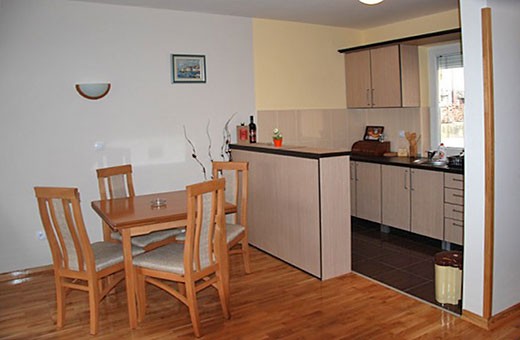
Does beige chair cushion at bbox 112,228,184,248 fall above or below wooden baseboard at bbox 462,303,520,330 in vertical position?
above

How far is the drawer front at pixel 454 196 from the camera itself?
4.36 metres

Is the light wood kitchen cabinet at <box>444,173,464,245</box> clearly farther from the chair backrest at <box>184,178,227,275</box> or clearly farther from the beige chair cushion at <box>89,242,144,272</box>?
the beige chair cushion at <box>89,242,144,272</box>

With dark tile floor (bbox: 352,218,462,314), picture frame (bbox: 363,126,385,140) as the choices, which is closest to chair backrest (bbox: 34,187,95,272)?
dark tile floor (bbox: 352,218,462,314)

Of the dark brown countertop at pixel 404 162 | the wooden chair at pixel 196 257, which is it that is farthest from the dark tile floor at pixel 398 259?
the wooden chair at pixel 196 257

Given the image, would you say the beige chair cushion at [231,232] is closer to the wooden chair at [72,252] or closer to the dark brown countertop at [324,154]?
the wooden chair at [72,252]

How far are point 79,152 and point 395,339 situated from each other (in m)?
3.23

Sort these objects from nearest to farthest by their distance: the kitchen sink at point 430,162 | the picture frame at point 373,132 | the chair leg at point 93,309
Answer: the chair leg at point 93,309 < the kitchen sink at point 430,162 < the picture frame at point 373,132

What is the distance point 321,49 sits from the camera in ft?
18.9

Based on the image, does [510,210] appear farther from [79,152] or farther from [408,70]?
[79,152]

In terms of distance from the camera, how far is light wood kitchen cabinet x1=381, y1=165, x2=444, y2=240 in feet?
15.1

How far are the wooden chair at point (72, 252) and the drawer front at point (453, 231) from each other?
10.1 feet

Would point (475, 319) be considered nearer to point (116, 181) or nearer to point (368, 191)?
point (368, 191)

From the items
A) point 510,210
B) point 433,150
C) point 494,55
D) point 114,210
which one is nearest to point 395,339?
point 510,210

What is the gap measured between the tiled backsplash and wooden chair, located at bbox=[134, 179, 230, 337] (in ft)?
7.74
